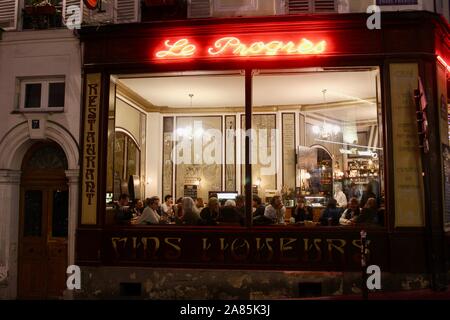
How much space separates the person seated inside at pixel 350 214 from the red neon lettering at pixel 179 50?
14.6ft

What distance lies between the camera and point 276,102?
44.3ft

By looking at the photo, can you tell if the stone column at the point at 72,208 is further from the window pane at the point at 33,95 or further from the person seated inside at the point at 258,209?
the person seated inside at the point at 258,209

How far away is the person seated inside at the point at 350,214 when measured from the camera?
8.96 metres

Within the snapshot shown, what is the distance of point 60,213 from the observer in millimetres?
9500

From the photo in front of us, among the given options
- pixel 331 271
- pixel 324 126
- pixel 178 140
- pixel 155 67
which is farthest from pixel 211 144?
pixel 331 271

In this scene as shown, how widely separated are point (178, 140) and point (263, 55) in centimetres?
621

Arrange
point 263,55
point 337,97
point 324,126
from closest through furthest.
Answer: point 263,55, point 337,97, point 324,126

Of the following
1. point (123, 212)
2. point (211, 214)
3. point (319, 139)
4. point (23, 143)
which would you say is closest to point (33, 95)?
point (23, 143)

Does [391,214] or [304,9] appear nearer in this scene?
[391,214]

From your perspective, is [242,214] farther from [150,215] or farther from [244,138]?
[150,215]

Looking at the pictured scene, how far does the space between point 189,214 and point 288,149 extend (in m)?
5.65

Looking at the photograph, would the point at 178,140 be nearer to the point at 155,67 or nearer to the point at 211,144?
the point at 211,144

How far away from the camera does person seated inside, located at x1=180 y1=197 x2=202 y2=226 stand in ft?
30.1

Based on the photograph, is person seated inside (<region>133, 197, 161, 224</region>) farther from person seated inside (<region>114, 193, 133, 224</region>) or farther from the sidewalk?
the sidewalk
